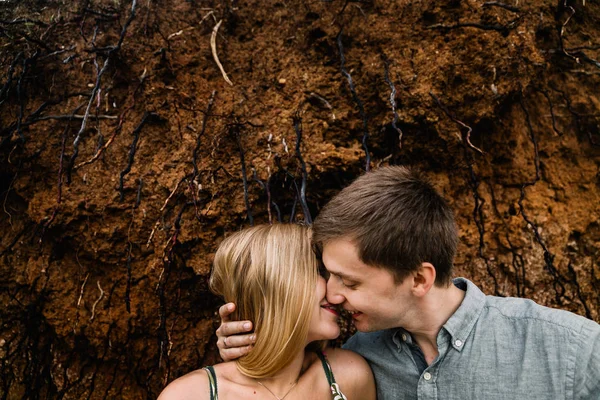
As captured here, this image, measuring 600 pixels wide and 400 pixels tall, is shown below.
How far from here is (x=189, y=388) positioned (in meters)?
1.97

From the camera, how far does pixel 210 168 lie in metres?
2.74

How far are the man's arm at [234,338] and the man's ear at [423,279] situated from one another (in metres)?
0.73

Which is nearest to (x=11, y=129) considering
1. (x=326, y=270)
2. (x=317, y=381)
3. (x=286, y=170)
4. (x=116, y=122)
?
(x=116, y=122)

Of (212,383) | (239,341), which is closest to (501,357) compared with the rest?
(239,341)

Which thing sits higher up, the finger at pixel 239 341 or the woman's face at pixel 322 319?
the woman's face at pixel 322 319

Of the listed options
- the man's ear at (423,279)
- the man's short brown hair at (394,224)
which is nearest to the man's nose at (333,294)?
the man's short brown hair at (394,224)

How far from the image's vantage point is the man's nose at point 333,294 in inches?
80.1

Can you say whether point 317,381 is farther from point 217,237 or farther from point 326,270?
point 217,237

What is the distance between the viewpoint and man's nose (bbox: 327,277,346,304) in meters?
2.04

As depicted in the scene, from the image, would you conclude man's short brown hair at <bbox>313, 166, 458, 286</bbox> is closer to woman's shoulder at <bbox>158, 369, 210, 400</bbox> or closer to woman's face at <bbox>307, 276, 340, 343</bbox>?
woman's face at <bbox>307, 276, 340, 343</bbox>

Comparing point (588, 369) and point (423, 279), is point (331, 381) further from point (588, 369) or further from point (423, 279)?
point (588, 369)

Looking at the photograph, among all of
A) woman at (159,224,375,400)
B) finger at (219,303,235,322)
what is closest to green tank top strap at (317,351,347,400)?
woman at (159,224,375,400)

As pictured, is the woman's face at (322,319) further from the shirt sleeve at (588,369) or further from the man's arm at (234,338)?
the shirt sleeve at (588,369)

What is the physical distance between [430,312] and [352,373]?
0.48 meters
